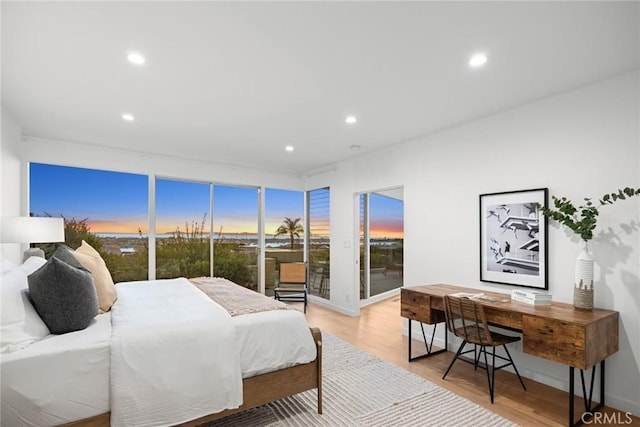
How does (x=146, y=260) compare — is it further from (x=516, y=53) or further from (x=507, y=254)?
A: (x=516, y=53)

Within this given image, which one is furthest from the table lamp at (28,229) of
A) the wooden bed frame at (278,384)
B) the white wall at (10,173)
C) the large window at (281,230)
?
the large window at (281,230)

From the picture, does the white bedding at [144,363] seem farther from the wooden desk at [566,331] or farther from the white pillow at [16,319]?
the wooden desk at [566,331]

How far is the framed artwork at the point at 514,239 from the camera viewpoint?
118 inches

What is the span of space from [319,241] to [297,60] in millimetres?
4410

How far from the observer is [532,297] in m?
2.78

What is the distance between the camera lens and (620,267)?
2541mm

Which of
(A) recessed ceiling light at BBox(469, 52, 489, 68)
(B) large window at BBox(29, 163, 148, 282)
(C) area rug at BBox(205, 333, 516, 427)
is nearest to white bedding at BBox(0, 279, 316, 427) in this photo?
(C) area rug at BBox(205, 333, 516, 427)

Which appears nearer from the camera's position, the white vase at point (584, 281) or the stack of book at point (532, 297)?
the white vase at point (584, 281)

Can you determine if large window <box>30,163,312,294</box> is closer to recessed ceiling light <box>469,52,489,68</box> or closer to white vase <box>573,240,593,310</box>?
white vase <box>573,240,593,310</box>

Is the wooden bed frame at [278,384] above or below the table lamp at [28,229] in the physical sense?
below

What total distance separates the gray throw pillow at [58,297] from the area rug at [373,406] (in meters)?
1.16

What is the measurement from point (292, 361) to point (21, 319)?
1603mm

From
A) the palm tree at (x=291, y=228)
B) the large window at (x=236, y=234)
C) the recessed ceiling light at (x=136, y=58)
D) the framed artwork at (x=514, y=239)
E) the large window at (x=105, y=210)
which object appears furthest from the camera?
the palm tree at (x=291, y=228)

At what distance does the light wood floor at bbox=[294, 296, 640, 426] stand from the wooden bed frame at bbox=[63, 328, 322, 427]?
4.22 feet
